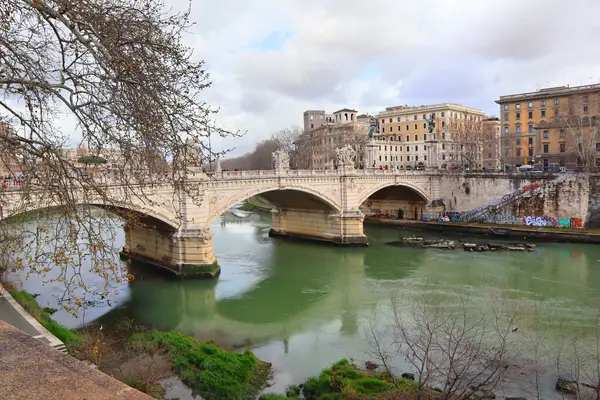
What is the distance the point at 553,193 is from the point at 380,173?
32.1ft

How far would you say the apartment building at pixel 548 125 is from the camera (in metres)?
35.6

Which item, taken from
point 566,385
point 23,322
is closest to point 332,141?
point 566,385

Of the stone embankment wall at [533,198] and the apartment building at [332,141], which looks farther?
the apartment building at [332,141]

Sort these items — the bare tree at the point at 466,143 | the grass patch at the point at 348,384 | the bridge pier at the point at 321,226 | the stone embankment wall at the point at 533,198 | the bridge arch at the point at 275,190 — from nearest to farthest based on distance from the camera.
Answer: the grass patch at the point at 348,384, the bridge arch at the point at 275,190, the bridge pier at the point at 321,226, the stone embankment wall at the point at 533,198, the bare tree at the point at 466,143

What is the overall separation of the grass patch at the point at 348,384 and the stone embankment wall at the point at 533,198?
21.8 m

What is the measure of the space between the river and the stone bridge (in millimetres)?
1158

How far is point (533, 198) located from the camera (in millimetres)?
28219

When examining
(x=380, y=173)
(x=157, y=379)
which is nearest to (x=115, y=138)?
(x=157, y=379)

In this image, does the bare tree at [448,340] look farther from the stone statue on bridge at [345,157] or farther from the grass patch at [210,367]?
the stone statue on bridge at [345,157]

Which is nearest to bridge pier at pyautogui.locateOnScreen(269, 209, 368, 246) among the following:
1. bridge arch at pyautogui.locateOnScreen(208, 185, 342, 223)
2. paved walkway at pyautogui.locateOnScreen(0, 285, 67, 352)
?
bridge arch at pyautogui.locateOnScreen(208, 185, 342, 223)

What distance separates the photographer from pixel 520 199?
28688mm

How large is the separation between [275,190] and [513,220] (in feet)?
48.6

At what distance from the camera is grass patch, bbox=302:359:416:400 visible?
8.83 meters

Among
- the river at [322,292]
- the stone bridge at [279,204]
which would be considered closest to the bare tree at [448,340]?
the river at [322,292]
